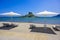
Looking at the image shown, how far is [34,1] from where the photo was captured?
391 inches

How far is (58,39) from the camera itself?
3.43 meters

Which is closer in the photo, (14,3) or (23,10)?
(14,3)

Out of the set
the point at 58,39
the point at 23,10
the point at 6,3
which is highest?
the point at 6,3

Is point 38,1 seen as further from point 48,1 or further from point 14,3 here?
point 14,3

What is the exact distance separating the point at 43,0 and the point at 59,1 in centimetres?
161

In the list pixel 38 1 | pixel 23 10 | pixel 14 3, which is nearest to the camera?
pixel 38 1

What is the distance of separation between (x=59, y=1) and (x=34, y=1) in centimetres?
277

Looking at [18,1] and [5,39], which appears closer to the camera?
[5,39]

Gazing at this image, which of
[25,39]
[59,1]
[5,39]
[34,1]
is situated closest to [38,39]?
[25,39]

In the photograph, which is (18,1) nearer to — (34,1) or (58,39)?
(34,1)

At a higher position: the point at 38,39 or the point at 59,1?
the point at 59,1

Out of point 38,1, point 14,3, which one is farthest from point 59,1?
point 14,3

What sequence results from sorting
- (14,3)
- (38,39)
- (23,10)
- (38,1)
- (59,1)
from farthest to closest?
(23,10), (14,3), (38,1), (59,1), (38,39)

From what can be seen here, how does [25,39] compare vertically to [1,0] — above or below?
below
